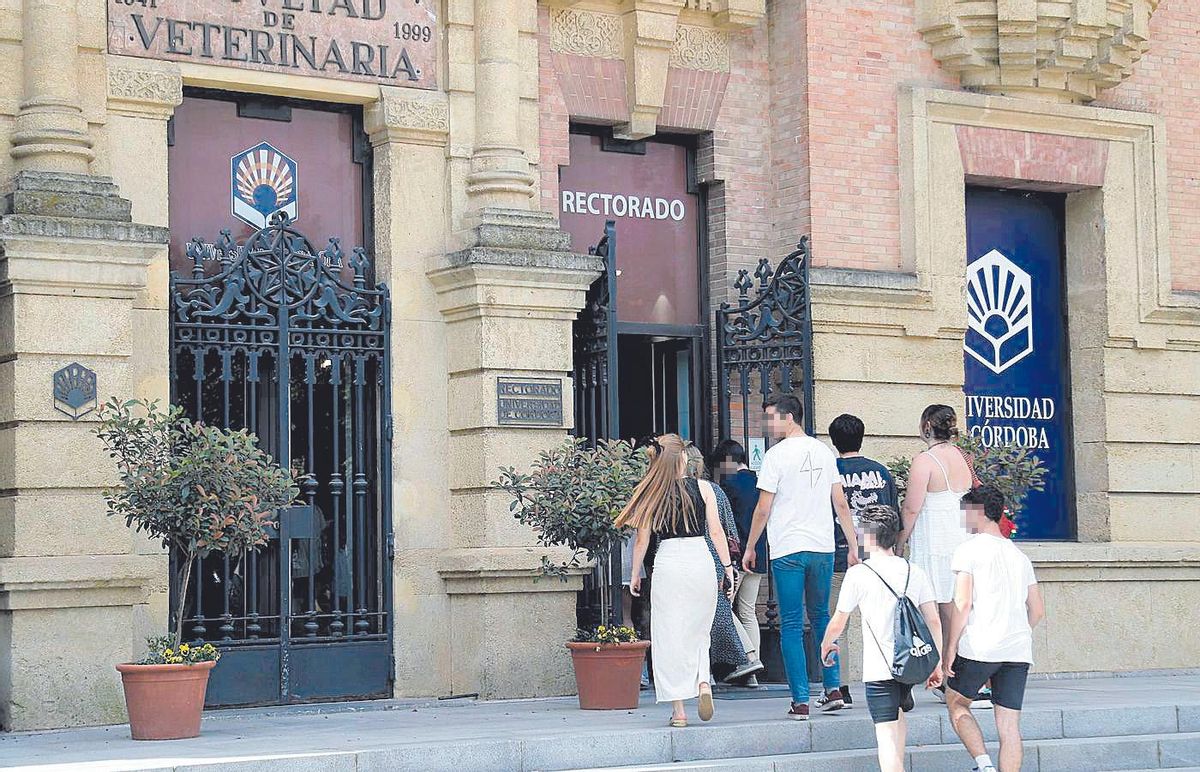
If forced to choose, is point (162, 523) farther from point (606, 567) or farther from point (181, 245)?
point (606, 567)

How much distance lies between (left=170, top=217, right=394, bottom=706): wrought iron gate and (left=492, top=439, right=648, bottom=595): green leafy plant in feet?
4.42

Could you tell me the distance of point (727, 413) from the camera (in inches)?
591

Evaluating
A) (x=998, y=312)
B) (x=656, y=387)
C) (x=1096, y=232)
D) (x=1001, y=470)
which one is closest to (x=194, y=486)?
(x=656, y=387)

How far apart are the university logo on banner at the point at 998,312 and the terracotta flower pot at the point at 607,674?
5.38 m

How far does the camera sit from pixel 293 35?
13.3m

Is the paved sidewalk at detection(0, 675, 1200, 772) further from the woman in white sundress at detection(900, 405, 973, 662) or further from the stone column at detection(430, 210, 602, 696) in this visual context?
the woman in white sundress at detection(900, 405, 973, 662)

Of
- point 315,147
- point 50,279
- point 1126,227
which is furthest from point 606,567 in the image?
point 1126,227

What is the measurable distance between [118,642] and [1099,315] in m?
9.03

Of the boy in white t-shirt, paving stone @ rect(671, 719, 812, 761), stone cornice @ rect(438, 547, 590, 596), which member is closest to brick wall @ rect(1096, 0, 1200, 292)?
stone cornice @ rect(438, 547, 590, 596)

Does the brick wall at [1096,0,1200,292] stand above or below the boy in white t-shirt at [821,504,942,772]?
above

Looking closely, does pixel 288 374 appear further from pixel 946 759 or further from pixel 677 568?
pixel 946 759

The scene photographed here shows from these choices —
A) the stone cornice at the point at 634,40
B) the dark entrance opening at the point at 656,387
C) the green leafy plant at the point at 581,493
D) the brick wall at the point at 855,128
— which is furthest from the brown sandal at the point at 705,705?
the stone cornice at the point at 634,40

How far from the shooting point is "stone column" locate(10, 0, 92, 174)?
12031 mm

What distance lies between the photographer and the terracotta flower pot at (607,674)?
39.5ft
